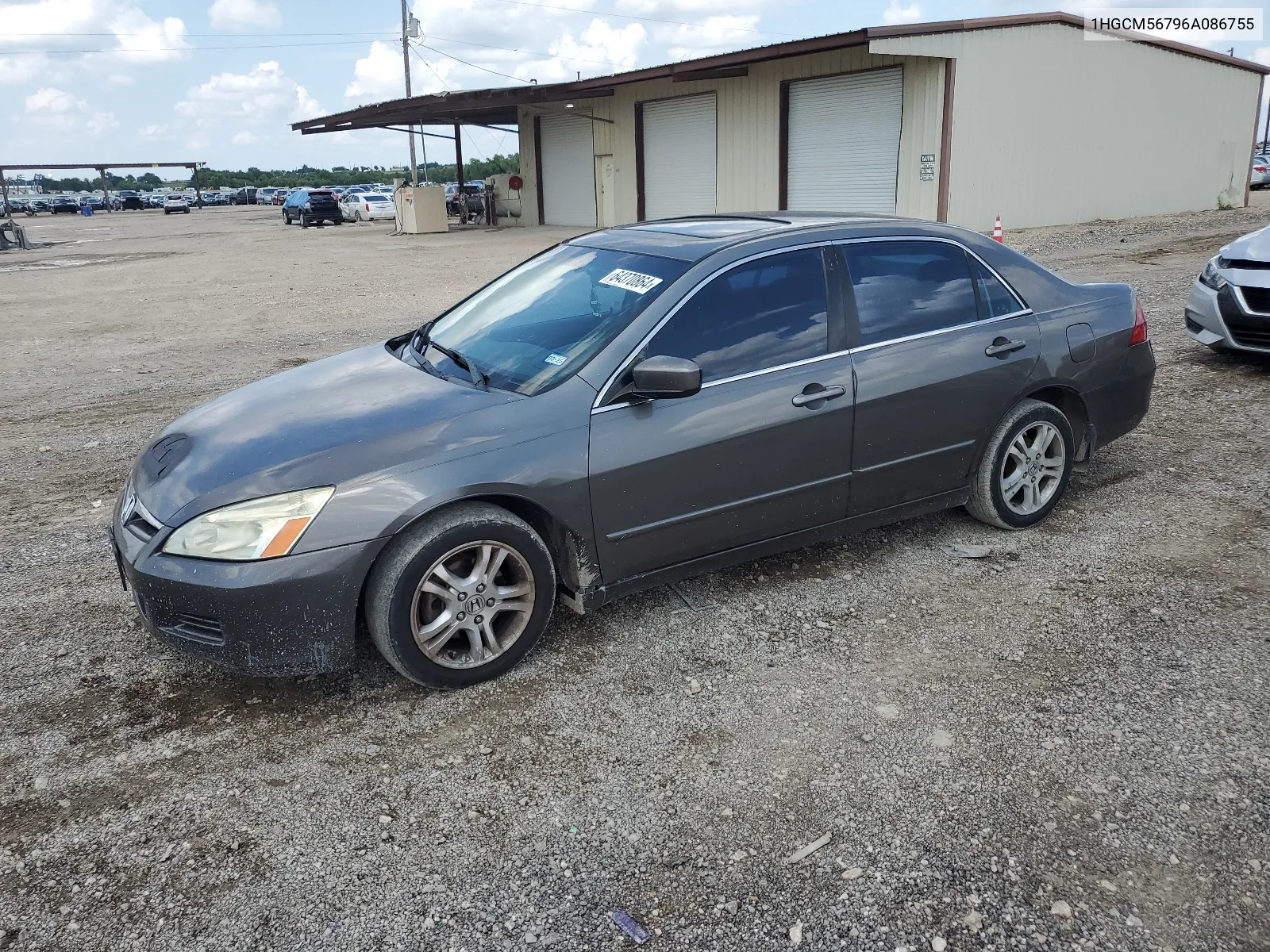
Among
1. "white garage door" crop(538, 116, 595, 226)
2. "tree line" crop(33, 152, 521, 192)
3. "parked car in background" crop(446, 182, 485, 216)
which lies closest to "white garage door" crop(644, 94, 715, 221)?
"white garage door" crop(538, 116, 595, 226)

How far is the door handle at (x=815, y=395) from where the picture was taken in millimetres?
4117

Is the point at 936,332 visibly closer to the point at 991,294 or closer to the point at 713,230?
the point at 991,294

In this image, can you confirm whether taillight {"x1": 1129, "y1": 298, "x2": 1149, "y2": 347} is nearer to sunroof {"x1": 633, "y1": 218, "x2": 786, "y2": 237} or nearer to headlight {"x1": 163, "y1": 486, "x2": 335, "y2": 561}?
sunroof {"x1": 633, "y1": 218, "x2": 786, "y2": 237}

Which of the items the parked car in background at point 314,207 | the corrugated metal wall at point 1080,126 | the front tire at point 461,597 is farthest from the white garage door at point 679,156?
the front tire at point 461,597

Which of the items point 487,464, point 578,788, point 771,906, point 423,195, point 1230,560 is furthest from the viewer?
point 423,195

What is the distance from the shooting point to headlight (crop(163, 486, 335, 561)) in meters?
3.32

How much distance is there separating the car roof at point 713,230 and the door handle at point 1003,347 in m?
0.64

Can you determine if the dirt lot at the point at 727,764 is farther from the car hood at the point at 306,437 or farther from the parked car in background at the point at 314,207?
the parked car in background at the point at 314,207

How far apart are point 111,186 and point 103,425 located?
148 meters

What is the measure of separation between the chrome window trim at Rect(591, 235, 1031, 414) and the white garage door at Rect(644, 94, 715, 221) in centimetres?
2131

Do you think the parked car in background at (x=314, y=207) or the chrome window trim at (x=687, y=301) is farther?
the parked car in background at (x=314, y=207)

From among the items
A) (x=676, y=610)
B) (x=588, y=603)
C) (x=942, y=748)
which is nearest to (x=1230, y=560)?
(x=942, y=748)

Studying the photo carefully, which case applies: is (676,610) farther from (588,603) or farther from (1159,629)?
(1159,629)

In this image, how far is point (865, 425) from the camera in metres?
4.31
